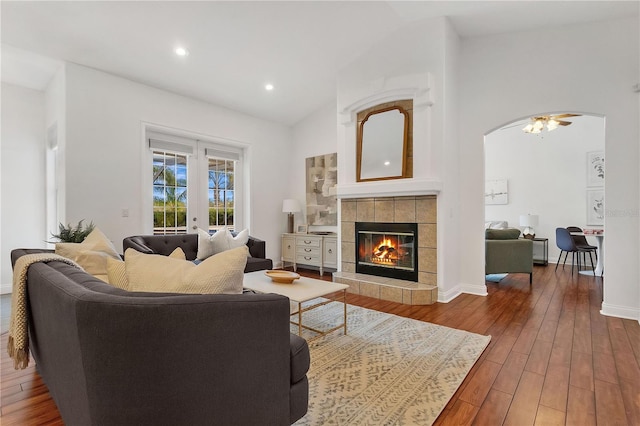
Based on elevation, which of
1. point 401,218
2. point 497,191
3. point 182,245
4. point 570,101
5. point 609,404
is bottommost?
point 609,404

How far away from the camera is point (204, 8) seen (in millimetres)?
3160

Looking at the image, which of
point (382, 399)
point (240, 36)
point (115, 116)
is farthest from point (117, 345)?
point (115, 116)

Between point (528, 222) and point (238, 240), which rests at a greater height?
point (528, 222)

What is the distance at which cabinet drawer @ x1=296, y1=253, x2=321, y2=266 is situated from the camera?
5405 mm

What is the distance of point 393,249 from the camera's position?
421 cm

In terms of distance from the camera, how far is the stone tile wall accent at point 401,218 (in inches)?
150

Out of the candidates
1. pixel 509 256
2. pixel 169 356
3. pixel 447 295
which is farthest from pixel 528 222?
pixel 169 356

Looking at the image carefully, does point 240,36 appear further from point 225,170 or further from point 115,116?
point 225,170

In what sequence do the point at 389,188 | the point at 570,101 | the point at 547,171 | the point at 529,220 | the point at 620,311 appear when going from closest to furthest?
1. the point at 620,311
2. the point at 570,101
3. the point at 389,188
4. the point at 529,220
5. the point at 547,171

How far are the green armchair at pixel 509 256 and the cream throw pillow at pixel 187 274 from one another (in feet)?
14.0

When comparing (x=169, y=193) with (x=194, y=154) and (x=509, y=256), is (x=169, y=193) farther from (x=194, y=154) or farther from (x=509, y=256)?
(x=509, y=256)

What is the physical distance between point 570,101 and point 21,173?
23.2 feet

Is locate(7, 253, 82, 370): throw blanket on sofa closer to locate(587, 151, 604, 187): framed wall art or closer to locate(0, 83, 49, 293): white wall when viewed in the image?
locate(0, 83, 49, 293): white wall

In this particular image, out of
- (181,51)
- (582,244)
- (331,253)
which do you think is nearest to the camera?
(181,51)
